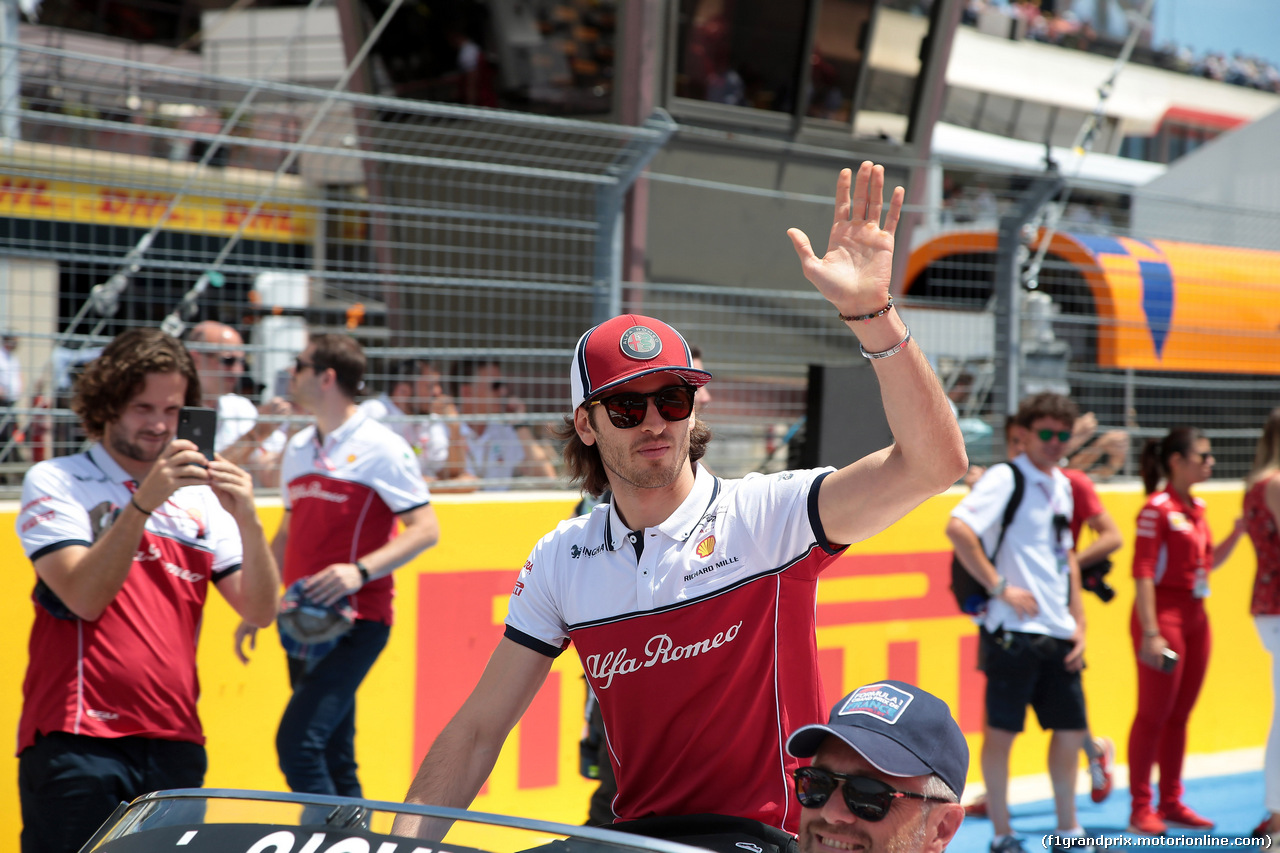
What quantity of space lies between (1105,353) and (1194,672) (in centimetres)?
238

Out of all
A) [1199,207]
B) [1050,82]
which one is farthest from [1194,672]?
[1050,82]

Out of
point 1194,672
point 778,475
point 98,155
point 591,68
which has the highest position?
point 591,68

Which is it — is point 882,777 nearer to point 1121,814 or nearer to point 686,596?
point 686,596

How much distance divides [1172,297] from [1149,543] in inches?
107

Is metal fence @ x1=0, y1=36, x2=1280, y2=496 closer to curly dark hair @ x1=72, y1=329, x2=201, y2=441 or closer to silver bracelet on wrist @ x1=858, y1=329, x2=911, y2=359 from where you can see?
curly dark hair @ x1=72, y1=329, x2=201, y2=441

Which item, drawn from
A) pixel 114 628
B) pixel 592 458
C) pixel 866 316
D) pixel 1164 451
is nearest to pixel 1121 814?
pixel 1164 451

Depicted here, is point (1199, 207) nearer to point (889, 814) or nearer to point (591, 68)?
point (591, 68)

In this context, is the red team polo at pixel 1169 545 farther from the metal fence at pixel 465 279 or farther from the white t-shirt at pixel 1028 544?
the metal fence at pixel 465 279

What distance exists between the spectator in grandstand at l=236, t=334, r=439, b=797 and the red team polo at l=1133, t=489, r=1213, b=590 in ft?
12.2

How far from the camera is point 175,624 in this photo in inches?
132

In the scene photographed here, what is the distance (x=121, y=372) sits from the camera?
3.28 meters

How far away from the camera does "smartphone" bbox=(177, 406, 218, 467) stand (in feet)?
10.7

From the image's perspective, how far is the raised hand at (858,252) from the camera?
2115mm

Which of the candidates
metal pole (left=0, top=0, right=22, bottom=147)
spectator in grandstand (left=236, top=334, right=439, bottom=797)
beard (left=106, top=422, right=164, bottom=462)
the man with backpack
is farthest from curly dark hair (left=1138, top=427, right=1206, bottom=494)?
metal pole (left=0, top=0, right=22, bottom=147)
